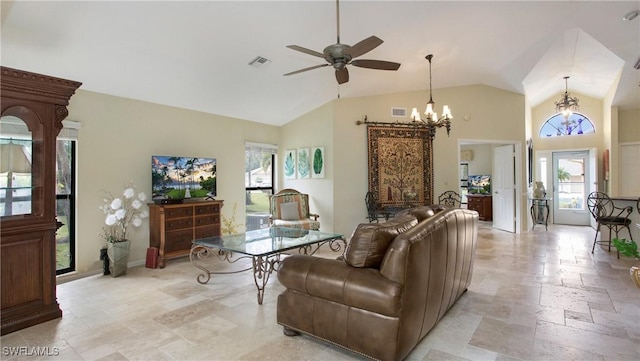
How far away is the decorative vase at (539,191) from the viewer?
25.8ft

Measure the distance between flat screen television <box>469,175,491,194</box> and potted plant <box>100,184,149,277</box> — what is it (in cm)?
825

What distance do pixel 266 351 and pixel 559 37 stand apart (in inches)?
226

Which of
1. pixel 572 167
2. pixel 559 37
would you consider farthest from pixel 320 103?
pixel 572 167

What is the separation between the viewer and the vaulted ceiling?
3.14 m

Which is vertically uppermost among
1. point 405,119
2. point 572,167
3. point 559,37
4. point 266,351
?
point 559,37

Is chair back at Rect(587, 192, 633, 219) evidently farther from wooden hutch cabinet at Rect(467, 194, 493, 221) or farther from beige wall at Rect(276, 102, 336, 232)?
beige wall at Rect(276, 102, 336, 232)

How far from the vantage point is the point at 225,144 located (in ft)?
19.2

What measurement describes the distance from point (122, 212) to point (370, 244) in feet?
11.7

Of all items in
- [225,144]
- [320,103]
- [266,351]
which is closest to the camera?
[266,351]

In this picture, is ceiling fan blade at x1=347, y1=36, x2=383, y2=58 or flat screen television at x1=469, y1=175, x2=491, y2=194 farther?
flat screen television at x1=469, y1=175, x2=491, y2=194

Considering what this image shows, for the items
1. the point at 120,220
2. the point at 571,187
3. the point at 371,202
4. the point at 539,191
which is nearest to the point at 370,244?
the point at 120,220

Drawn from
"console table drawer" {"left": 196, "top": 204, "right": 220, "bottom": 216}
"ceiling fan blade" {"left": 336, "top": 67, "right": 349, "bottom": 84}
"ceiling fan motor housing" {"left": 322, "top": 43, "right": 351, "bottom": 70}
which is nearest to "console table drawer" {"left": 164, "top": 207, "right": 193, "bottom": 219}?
"console table drawer" {"left": 196, "top": 204, "right": 220, "bottom": 216}

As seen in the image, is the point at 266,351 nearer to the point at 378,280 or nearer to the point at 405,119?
the point at 378,280

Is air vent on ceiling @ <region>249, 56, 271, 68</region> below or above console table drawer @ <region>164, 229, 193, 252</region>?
above
